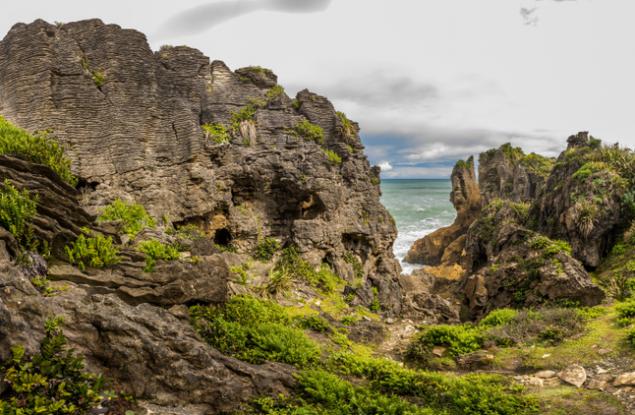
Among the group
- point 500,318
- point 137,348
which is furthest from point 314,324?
point 500,318

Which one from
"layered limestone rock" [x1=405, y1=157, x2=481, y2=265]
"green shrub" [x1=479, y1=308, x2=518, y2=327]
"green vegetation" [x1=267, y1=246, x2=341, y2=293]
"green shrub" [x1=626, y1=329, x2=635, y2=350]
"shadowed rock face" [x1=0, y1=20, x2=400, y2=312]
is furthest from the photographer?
"layered limestone rock" [x1=405, y1=157, x2=481, y2=265]

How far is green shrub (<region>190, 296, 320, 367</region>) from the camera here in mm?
8438

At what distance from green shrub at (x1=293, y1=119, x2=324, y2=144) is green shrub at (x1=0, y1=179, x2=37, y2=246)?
14605mm

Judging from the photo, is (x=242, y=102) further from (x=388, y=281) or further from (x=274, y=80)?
(x=388, y=281)

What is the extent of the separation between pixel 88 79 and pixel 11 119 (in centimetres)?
343

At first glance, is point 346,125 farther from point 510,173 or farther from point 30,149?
point 510,173

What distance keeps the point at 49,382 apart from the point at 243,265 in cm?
1225

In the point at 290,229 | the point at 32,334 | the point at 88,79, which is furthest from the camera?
the point at 290,229

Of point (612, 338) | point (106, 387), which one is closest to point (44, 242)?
point (106, 387)

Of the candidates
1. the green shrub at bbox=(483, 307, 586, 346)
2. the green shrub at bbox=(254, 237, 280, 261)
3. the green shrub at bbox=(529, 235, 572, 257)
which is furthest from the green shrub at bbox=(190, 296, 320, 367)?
the green shrub at bbox=(529, 235, 572, 257)

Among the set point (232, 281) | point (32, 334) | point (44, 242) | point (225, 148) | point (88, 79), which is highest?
point (88, 79)

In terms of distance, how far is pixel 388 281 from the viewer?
21.5 m

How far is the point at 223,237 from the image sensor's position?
19031 mm

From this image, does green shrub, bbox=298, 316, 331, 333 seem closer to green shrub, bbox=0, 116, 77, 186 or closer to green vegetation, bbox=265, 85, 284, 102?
green shrub, bbox=0, 116, 77, 186
